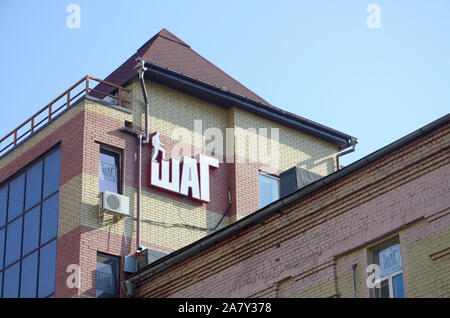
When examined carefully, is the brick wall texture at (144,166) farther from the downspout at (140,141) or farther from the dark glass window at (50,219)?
the dark glass window at (50,219)

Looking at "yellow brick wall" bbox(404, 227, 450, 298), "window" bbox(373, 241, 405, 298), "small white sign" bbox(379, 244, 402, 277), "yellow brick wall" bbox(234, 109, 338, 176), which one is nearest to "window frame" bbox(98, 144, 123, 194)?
"yellow brick wall" bbox(234, 109, 338, 176)

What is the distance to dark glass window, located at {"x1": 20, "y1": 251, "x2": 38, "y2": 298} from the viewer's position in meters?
25.6

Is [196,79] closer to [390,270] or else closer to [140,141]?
[140,141]

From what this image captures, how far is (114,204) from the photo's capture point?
83.2 feet

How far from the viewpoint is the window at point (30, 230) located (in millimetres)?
25609

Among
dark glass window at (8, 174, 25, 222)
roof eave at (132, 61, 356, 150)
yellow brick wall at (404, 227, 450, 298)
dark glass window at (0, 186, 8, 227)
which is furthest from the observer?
roof eave at (132, 61, 356, 150)

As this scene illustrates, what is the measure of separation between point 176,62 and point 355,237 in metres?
11.9

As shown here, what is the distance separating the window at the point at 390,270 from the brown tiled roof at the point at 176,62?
1132 centimetres

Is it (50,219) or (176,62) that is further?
(176,62)

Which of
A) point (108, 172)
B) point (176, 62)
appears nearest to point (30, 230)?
point (108, 172)

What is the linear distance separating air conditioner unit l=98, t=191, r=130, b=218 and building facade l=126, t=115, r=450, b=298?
3524 millimetres

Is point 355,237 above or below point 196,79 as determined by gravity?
below

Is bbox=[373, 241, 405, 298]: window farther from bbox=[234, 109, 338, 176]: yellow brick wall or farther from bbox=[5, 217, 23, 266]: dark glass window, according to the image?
bbox=[5, 217, 23, 266]: dark glass window

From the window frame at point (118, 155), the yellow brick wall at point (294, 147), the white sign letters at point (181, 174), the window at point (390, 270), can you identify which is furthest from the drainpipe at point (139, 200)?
the window at point (390, 270)
